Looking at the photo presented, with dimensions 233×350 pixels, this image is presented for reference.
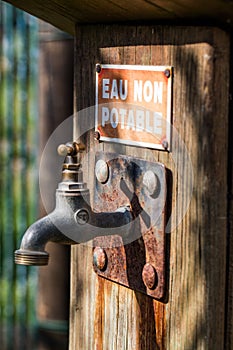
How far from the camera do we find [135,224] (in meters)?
1.79

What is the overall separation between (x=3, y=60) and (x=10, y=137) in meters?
0.40

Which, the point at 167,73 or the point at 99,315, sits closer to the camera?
the point at 167,73

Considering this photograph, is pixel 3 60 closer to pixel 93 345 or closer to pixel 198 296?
pixel 93 345

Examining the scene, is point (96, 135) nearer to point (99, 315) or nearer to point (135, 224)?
point (135, 224)

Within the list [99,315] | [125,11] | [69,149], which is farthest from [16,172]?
[125,11]

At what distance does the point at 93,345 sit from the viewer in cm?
204

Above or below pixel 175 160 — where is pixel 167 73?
above

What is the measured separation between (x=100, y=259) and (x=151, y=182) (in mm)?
302

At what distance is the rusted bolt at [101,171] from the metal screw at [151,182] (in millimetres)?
159

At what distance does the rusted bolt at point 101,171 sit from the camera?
1.87 metres

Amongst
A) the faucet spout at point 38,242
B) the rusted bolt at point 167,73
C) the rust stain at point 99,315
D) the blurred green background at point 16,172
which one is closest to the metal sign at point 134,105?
the rusted bolt at point 167,73

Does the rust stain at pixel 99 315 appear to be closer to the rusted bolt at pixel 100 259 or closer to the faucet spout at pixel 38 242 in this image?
the rusted bolt at pixel 100 259

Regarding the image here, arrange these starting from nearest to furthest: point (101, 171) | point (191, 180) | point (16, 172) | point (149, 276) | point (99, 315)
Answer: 1. point (191, 180)
2. point (149, 276)
3. point (101, 171)
4. point (99, 315)
5. point (16, 172)

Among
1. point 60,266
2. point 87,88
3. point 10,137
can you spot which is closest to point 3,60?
point 10,137
